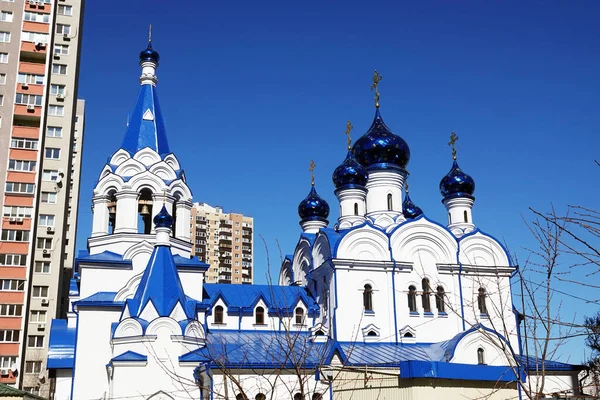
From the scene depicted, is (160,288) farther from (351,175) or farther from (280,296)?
(351,175)

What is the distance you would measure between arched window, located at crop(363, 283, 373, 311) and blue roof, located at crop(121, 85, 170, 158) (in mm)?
8372

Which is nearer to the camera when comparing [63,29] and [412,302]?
[412,302]

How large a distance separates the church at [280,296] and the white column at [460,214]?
5cm

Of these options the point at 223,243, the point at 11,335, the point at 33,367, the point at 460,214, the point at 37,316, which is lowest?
the point at 33,367

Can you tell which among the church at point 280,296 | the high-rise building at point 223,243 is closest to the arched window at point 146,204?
the church at point 280,296

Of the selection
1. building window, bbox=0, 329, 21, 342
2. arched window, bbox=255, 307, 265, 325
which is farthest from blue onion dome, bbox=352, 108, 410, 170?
building window, bbox=0, 329, 21, 342

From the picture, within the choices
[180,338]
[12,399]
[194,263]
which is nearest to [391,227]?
[194,263]

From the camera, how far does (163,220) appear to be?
68.3ft

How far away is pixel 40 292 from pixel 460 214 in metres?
19.3

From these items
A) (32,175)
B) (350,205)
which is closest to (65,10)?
(32,175)

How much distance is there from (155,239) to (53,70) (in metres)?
16.1

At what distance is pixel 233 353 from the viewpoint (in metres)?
18.9

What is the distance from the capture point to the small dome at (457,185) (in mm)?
26422

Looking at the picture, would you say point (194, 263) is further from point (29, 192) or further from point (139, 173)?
point (29, 192)
